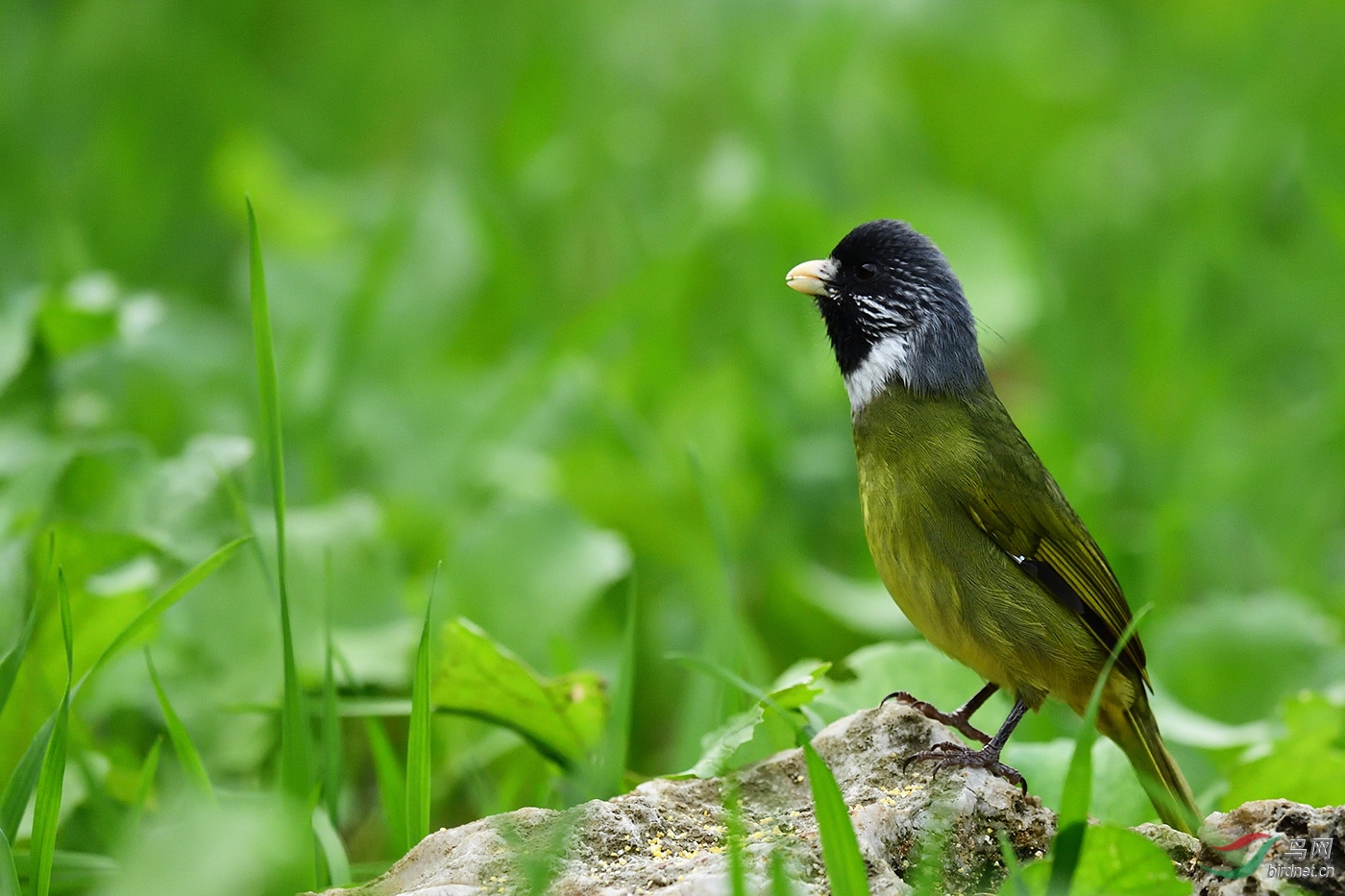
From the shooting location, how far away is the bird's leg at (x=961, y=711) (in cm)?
288

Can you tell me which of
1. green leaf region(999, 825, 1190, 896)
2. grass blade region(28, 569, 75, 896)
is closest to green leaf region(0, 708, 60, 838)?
grass blade region(28, 569, 75, 896)

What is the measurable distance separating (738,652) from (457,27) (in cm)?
590

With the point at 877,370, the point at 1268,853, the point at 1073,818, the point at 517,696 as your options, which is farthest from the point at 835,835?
the point at 877,370

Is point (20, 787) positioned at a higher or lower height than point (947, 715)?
lower

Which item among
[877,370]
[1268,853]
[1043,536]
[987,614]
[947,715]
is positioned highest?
[877,370]

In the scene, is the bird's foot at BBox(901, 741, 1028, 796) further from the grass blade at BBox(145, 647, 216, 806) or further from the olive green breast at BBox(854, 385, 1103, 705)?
the grass blade at BBox(145, 647, 216, 806)

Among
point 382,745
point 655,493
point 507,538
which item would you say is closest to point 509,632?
point 507,538

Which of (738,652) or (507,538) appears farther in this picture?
(507,538)

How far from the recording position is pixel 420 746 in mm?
2428

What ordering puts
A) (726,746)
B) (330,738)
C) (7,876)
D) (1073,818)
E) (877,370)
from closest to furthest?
(1073,818), (7,876), (726,746), (330,738), (877,370)

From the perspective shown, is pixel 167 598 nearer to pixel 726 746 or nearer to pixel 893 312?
pixel 726 746

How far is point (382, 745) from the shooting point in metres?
2.85

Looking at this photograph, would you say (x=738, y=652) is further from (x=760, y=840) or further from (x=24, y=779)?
(x=24, y=779)

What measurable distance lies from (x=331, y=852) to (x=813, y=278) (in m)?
1.82
